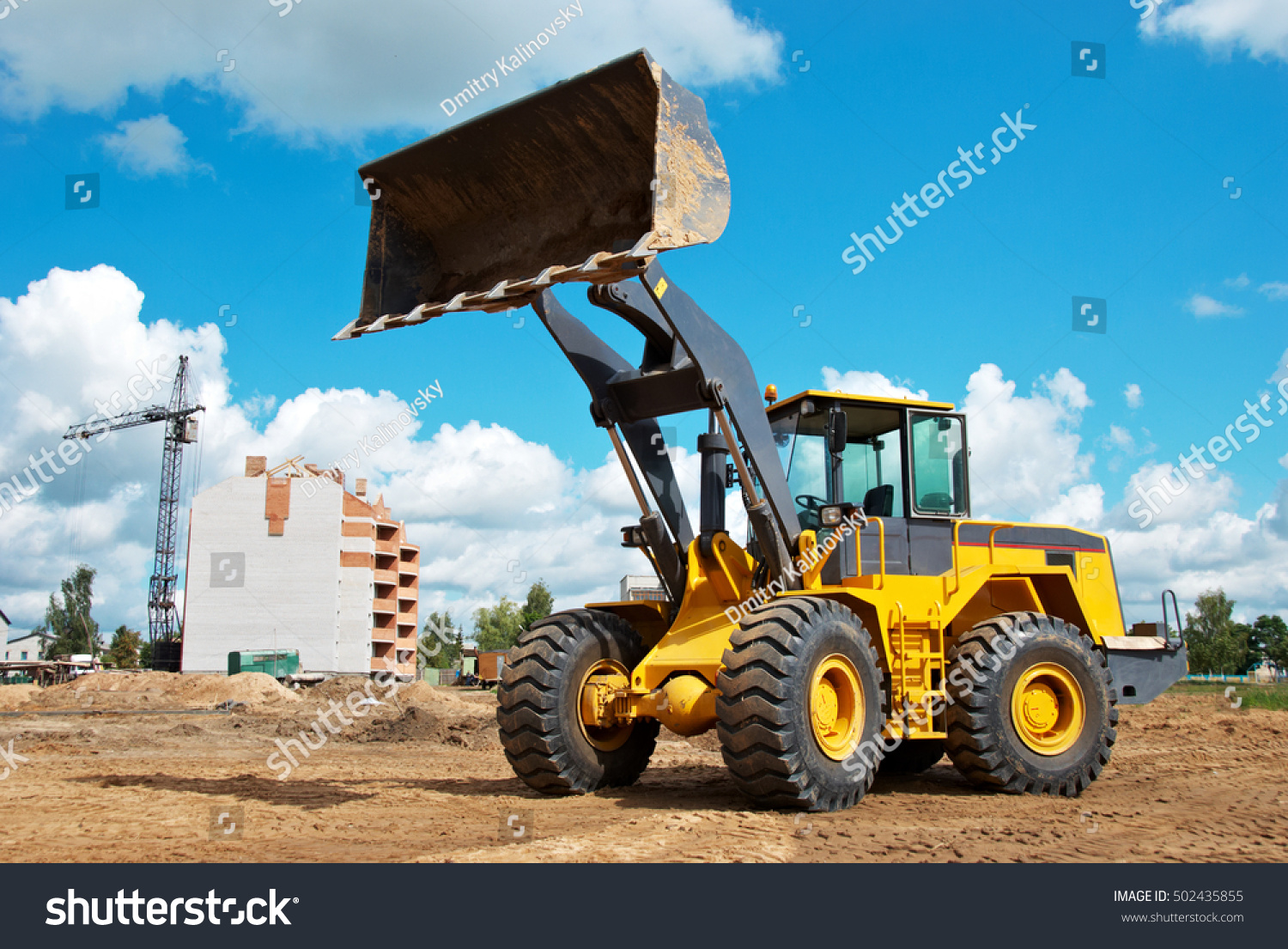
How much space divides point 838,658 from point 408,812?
3.59m

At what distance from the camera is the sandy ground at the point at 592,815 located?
6.09 meters

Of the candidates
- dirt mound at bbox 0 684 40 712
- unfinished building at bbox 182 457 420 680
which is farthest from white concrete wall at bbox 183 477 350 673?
dirt mound at bbox 0 684 40 712

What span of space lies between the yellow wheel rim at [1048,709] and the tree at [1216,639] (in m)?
68.2

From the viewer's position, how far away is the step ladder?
842cm

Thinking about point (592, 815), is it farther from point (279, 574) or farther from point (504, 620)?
point (504, 620)

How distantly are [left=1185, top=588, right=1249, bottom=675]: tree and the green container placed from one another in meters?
58.3

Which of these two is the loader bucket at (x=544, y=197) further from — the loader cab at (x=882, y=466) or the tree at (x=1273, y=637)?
the tree at (x=1273, y=637)

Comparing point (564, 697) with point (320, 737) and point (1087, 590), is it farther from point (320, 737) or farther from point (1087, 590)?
point (320, 737)

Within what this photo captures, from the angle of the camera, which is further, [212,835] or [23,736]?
[23,736]

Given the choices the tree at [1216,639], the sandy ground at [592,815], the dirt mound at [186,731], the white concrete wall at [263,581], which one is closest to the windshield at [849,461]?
the sandy ground at [592,815]

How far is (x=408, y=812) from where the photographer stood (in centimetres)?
785

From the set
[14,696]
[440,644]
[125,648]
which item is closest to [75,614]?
[125,648]

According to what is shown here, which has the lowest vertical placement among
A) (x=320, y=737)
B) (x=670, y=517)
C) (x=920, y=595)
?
(x=320, y=737)
